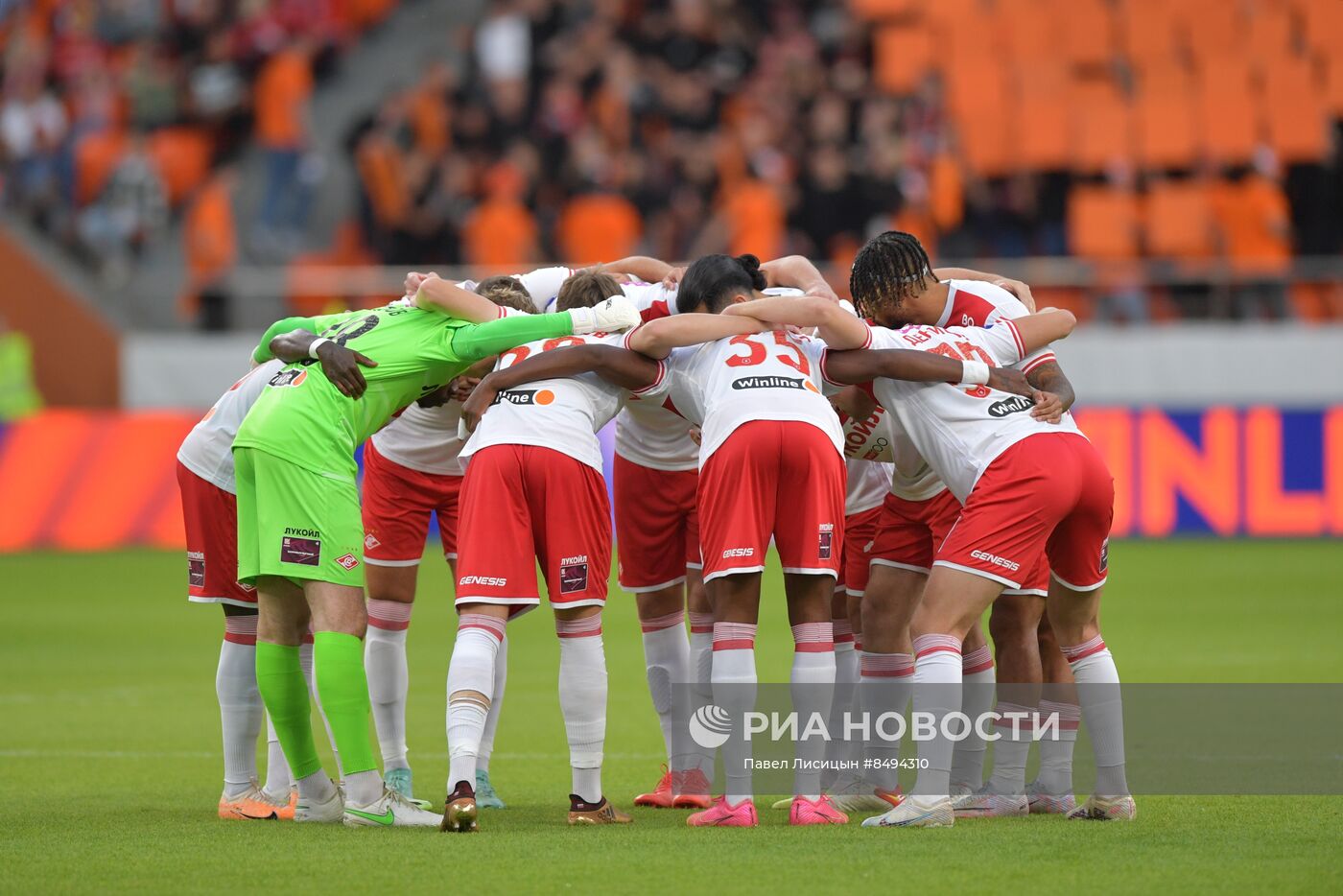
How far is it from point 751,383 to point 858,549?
1.32 meters

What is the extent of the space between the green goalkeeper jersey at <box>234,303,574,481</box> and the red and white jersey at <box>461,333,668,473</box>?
0.10m

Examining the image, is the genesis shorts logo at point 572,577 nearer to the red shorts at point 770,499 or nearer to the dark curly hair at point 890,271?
the red shorts at point 770,499

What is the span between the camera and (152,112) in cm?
2452

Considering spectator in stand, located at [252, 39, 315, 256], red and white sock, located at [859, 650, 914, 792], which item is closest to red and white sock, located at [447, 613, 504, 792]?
red and white sock, located at [859, 650, 914, 792]

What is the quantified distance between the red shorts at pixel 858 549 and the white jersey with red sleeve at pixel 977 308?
37.4 inches

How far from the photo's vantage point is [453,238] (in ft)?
75.1

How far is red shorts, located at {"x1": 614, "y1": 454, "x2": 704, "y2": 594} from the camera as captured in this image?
830 cm

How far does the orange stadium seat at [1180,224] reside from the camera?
22.3 meters

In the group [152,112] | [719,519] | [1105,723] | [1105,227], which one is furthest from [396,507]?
[152,112]

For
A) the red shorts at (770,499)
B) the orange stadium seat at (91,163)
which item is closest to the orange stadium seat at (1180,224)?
the orange stadium seat at (91,163)

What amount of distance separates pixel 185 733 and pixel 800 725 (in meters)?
4.33

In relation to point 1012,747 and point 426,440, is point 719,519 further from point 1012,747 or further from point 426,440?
point 426,440

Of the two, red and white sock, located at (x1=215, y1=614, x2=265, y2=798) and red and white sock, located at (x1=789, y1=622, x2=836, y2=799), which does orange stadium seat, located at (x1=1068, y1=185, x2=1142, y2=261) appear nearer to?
red and white sock, located at (x1=789, y1=622, x2=836, y2=799)

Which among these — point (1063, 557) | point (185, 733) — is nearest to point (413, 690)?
point (185, 733)
